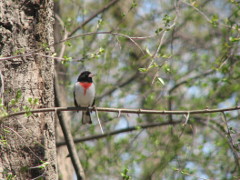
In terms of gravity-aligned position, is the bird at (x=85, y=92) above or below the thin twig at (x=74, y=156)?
above

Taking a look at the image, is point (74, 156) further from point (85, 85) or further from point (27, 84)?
point (27, 84)

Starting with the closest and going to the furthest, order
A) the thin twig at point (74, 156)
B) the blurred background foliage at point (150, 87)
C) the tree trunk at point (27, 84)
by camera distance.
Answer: the tree trunk at point (27, 84)
the thin twig at point (74, 156)
the blurred background foliage at point (150, 87)

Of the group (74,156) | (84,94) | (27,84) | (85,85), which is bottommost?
(74,156)

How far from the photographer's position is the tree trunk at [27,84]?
12.5 feet

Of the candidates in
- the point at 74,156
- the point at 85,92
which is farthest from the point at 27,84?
the point at 85,92

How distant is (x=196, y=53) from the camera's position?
8.62 metres

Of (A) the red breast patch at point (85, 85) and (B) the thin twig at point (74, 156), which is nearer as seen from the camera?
(B) the thin twig at point (74, 156)

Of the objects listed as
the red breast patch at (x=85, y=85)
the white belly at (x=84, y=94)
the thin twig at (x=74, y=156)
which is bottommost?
the thin twig at (x=74, y=156)

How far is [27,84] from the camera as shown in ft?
13.1

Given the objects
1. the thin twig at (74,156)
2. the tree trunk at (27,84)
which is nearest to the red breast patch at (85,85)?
the thin twig at (74,156)

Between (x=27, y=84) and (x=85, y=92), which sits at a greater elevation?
(x=85, y=92)

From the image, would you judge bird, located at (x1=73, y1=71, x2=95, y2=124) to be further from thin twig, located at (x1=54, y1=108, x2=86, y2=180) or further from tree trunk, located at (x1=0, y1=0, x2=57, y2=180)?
tree trunk, located at (x1=0, y1=0, x2=57, y2=180)

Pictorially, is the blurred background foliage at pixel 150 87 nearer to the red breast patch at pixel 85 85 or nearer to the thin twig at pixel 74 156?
the red breast patch at pixel 85 85

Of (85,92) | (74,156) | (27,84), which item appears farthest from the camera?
(85,92)
